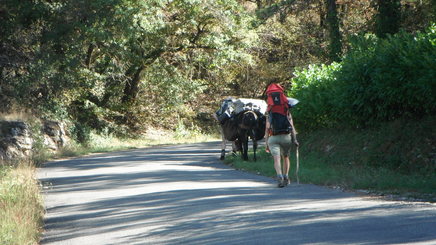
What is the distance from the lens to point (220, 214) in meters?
10.8

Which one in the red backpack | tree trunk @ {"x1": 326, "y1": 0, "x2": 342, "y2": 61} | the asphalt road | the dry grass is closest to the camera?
the asphalt road

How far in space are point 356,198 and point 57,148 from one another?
22.6m

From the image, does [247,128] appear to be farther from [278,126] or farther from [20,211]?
[20,211]

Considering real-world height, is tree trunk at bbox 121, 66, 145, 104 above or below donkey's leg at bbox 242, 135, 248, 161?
above

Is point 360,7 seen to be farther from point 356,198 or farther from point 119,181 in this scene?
point 356,198

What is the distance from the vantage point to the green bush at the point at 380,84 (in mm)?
17250

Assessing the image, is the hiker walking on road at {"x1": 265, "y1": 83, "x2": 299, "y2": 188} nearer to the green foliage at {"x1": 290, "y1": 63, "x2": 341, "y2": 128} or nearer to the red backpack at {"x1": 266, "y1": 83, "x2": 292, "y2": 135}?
the red backpack at {"x1": 266, "y1": 83, "x2": 292, "y2": 135}

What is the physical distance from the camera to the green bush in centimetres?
1725

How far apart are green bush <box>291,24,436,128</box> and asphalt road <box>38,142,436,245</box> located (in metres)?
4.15

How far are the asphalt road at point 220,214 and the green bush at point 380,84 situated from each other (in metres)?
4.15

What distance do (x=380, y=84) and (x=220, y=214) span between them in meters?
9.03

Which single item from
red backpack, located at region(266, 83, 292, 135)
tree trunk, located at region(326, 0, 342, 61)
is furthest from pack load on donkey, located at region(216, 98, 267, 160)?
tree trunk, located at region(326, 0, 342, 61)

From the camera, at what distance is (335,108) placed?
21797mm

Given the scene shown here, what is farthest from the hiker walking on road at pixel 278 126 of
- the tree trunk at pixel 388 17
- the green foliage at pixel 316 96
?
the tree trunk at pixel 388 17
